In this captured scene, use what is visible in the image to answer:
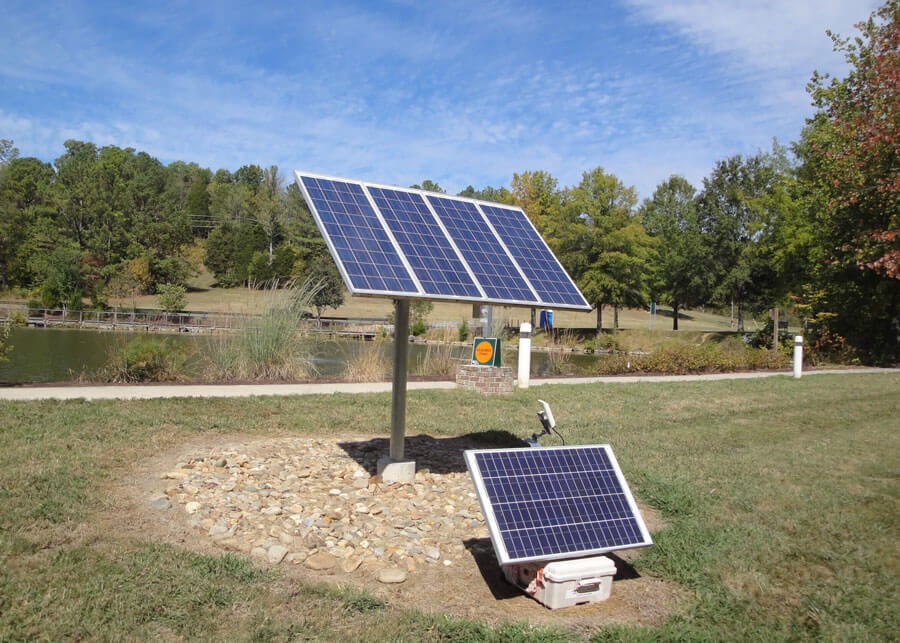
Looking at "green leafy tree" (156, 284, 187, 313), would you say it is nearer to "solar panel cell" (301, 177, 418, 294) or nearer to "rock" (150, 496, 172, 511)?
"solar panel cell" (301, 177, 418, 294)

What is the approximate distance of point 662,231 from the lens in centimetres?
5984

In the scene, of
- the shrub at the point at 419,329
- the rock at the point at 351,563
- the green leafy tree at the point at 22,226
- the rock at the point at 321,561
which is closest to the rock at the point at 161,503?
the rock at the point at 321,561

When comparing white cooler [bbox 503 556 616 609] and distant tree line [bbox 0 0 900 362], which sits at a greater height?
distant tree line [bbox 0 0 900 362]

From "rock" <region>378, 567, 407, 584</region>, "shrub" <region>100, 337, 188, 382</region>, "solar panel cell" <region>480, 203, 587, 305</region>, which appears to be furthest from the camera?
"shrub" <region>100, 337, 188, 382</region>

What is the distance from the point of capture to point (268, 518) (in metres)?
5.48

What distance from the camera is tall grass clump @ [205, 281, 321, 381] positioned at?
1329 centimetres

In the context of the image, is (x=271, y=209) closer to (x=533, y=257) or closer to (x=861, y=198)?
(x=861, y=198)

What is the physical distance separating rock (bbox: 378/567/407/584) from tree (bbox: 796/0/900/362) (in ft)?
61.0

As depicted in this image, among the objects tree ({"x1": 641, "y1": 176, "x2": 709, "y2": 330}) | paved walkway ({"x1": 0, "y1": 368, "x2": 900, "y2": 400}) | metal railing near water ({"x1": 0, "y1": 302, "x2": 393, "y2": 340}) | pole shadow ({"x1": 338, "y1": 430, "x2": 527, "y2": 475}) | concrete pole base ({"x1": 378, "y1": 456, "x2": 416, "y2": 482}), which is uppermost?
tree ({"x1": 641, "y1": 176, "x2": 709, "y2": 330})

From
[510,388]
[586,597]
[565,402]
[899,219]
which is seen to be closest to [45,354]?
[510,388]

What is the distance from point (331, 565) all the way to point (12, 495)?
270 cm

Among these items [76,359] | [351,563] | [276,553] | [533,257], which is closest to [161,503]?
[276,553]

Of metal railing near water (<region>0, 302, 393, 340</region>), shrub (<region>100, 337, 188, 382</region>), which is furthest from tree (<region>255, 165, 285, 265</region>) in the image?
shrub (<region>100, 337, 188, 382</region>)

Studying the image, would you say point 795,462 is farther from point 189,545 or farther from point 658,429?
point 189,545
